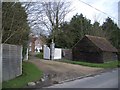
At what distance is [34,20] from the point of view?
85.0 ft

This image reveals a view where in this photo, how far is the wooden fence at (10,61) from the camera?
17792 mm

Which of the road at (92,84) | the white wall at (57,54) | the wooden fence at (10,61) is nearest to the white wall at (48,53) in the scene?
the white wall at (57,54)

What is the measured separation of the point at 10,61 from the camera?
19062 mm

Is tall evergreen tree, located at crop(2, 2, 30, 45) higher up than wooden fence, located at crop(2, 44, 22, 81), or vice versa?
tall evergreen tree, located at crop(2, 2, 30, 45)

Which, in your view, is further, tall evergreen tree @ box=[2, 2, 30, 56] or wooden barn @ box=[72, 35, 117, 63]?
wooden barn @ box=[72, 35, 117, 63]

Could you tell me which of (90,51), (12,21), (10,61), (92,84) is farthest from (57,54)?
(92,84)

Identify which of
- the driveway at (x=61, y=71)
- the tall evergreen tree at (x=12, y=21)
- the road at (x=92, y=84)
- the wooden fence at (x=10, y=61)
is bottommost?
the road at (x=92, y=84)

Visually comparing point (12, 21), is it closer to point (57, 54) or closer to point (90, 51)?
point (57, 54)

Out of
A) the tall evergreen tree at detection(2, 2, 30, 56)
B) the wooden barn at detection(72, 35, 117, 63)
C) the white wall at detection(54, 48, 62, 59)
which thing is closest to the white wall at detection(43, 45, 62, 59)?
the white wall at detection(54, 48, 62, 59)

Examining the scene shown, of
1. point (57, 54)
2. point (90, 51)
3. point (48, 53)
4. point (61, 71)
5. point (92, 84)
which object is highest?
point (90, 51)

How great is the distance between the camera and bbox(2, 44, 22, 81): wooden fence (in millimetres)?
17792

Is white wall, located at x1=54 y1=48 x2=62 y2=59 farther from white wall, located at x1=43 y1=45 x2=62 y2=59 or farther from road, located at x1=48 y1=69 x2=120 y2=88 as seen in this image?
road, located at x1=48 y1=69 x2=120 y2=88

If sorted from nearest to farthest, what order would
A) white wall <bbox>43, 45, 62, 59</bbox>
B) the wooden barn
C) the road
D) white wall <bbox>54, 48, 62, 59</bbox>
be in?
the road, white wall <bbox>43, 45, 62, 59</bbox>, white wall <bbox>54, 48, 62, 59</bbox>, the wooden barn

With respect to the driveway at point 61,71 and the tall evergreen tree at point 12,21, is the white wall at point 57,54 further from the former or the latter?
the tall evergreen tree at point 12,21
